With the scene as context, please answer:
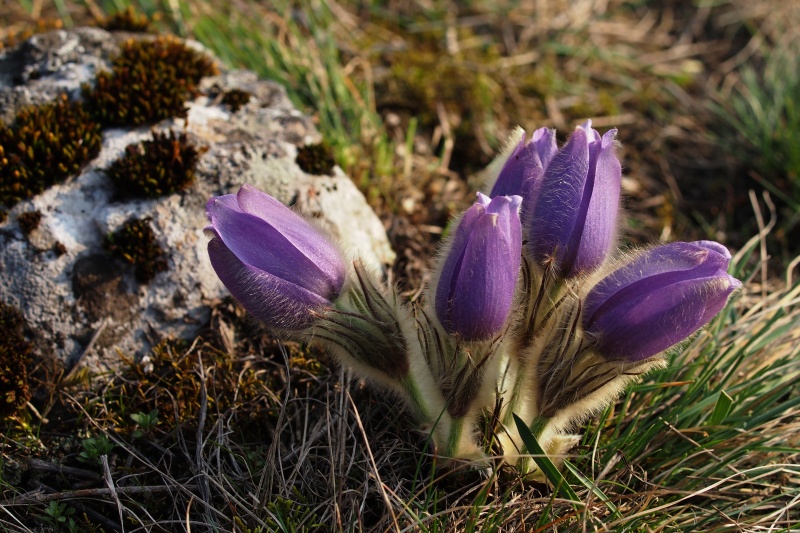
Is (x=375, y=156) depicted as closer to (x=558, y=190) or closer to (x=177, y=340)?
(x=177, y=340)

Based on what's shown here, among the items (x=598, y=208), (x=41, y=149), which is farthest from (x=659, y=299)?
(x=41, y=149)

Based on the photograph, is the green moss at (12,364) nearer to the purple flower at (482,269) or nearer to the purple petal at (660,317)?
the purple flower at (482,269)

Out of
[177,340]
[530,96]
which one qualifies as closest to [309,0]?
[530,96]

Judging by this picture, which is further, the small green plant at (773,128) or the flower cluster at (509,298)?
the small green plant at (773,128)

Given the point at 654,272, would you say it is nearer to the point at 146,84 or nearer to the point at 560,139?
the point at 146,84

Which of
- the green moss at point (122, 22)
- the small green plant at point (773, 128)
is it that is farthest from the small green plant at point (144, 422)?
the small green plant at point (773, 128)
